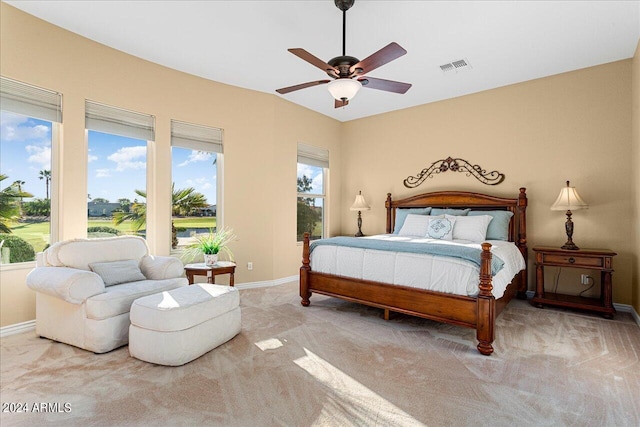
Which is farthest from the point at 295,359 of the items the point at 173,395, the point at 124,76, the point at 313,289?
the point at 124,76

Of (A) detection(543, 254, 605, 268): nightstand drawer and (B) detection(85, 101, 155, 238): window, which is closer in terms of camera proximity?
(A) detection(543, 254, 605, 268): nightstand drawer

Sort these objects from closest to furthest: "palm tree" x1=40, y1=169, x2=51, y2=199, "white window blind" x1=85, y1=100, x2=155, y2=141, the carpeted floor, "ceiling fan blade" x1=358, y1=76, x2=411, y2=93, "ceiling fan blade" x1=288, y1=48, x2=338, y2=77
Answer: the carpeted floor < "ceiling fan blade" x1=288, y1=48, x2=338, y2=77 < "ceiling fan blade" x1=358, y1=76, x2=411, y2=93 < "palm tree" x1=40, y1=169, x2=51, y2=199 < "white window blind" x1=85, y1=100, x2=155, y2=141

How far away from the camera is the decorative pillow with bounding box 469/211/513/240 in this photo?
4109mm

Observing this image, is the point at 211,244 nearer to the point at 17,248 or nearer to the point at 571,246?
the point at 17,248

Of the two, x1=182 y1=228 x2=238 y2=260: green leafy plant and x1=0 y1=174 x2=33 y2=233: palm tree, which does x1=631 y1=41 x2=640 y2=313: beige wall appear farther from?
x1=0 y1=174 x2=33 y2=233: palm tree

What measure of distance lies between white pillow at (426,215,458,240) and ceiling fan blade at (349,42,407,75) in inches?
97.8

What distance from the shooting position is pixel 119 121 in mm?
3605

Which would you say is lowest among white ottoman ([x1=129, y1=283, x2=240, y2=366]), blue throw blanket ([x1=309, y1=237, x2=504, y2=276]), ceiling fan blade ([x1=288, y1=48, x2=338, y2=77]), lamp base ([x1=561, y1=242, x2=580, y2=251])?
white ottoman ([x1=129, y1=283, x2=240, y2=366])

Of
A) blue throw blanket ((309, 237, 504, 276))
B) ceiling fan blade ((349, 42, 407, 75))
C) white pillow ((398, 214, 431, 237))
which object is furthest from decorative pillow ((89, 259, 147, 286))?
white pillow ((398, 214, 431, 237))

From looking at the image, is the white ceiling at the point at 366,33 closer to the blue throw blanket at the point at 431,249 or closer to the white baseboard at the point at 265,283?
the blue throw blanket at the point at 431,249

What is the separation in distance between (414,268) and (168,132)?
3.36 meters

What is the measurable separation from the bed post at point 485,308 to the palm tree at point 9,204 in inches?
169

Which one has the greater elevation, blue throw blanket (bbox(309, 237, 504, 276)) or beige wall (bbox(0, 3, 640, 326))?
beige wall (bbox(0, 3, 640, 326))

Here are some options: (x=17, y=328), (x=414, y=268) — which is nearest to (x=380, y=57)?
(x=414, y=268)
